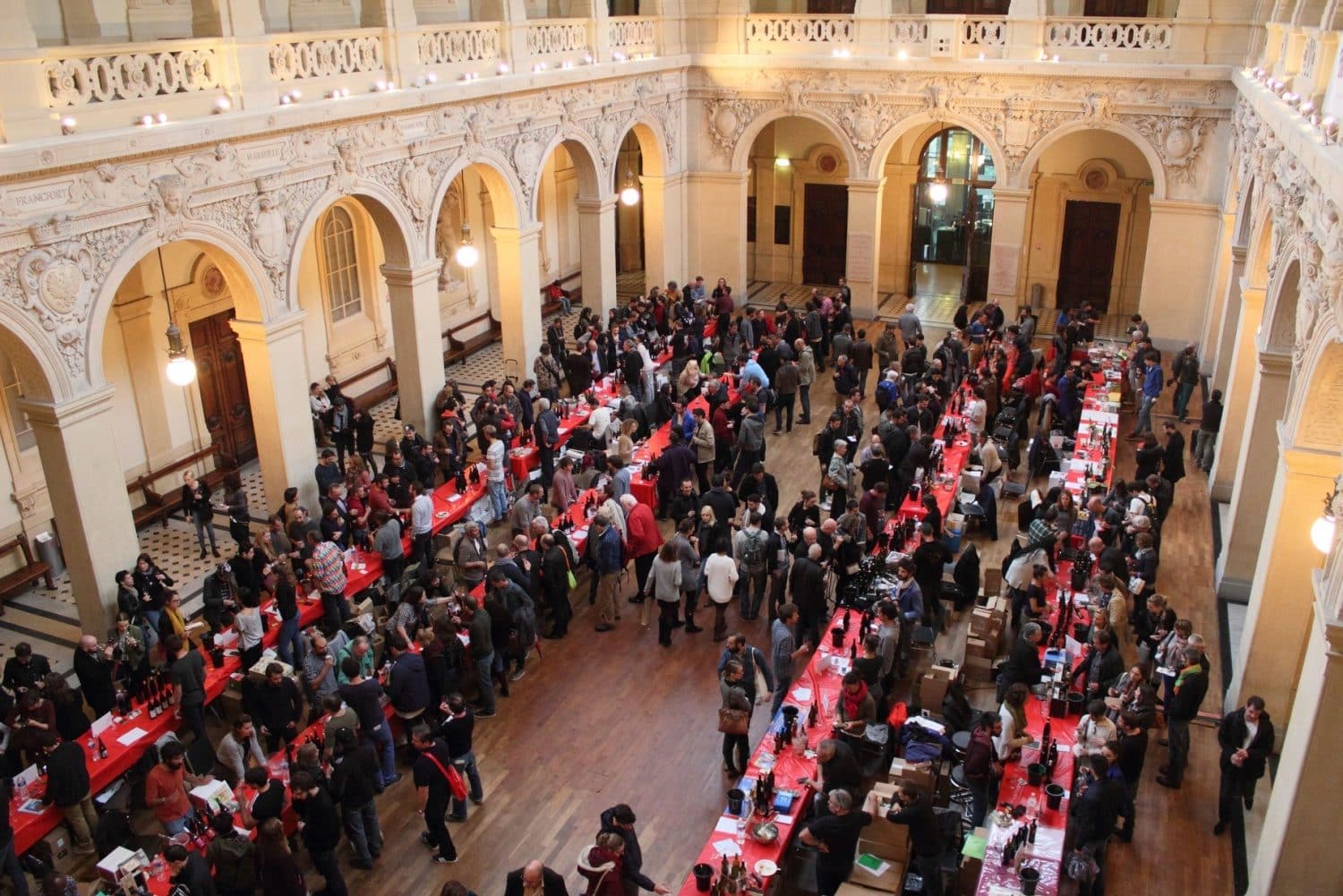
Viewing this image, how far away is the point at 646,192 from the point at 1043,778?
56.6ft

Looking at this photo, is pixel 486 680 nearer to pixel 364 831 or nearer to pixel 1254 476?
pixel 364 831

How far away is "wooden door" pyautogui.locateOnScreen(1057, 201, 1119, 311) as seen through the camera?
25.1 m

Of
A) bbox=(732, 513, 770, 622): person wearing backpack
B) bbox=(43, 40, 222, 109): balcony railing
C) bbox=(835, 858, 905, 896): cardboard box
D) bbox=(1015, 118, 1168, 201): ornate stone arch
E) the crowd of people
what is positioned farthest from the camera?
bbox=(1015, 118, 1168, 201): ornate stone arch

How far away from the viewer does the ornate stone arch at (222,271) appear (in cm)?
1199

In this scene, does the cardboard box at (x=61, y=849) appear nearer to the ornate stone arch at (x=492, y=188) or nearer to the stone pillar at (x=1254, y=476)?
the ornate stone arch at (x=492, y=188)

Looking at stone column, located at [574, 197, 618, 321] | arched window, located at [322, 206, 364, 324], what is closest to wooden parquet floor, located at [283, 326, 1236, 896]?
arched window, located at [322, 206, 364, 324]

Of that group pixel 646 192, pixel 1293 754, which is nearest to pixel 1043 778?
pixel 1293 754

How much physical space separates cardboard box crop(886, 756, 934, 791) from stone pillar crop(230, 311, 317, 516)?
901 cm

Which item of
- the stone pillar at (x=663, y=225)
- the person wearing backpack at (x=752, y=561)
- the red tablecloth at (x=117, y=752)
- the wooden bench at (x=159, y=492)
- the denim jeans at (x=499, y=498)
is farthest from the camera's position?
the stone pillar at (x=663, y=225)

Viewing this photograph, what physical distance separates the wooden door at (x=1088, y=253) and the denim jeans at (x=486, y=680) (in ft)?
60.3

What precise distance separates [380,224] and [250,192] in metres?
3.09

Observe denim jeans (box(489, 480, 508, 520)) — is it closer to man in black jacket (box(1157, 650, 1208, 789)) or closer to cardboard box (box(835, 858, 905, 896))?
cardboard box (box(835, 858, 905, 896))

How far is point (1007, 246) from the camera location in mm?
23391

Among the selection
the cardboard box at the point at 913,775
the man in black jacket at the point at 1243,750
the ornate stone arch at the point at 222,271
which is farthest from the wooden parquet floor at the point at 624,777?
the ornate stone arch at the point at 222,271
